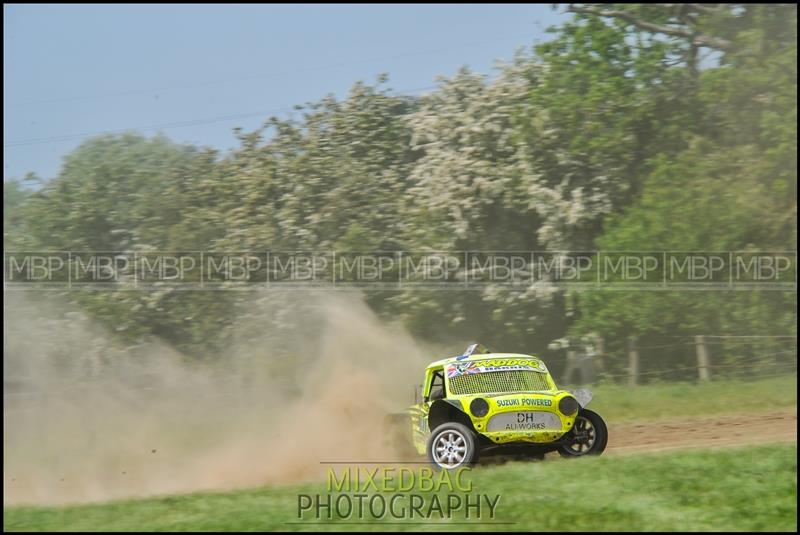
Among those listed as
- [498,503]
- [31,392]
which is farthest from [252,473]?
[31,392]

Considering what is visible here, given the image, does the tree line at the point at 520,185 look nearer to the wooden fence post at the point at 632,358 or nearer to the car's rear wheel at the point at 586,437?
the wooden fence post at the point at 632,358

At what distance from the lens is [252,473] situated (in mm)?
14406

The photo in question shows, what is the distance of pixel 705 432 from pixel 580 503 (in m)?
6.92

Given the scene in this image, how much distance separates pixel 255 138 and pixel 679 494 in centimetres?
1843

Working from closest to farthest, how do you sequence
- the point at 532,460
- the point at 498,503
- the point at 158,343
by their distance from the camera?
1. the point at 498,503
2. the point at 532,460
3. the point at 158,343

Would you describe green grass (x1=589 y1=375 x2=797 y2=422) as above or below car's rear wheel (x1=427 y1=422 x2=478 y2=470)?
below

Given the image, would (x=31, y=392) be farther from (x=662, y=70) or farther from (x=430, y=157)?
(x=662, y=70)

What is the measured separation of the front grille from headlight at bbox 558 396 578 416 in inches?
30.2

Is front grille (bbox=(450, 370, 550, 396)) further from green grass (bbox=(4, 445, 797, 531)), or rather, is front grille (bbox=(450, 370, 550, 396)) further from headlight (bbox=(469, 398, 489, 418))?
green grass (bbox=(4, 445, 797, 531))

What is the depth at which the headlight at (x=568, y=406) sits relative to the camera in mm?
11956

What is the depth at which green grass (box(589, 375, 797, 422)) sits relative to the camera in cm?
1939

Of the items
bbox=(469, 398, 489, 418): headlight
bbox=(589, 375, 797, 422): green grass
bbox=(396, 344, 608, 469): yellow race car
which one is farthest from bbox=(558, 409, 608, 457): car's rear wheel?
bbox=(589, 375, 797, 422): green grass

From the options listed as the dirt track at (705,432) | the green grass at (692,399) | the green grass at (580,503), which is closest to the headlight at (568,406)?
the green grass at (580,503)

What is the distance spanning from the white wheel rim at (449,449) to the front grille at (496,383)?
3.19ft
